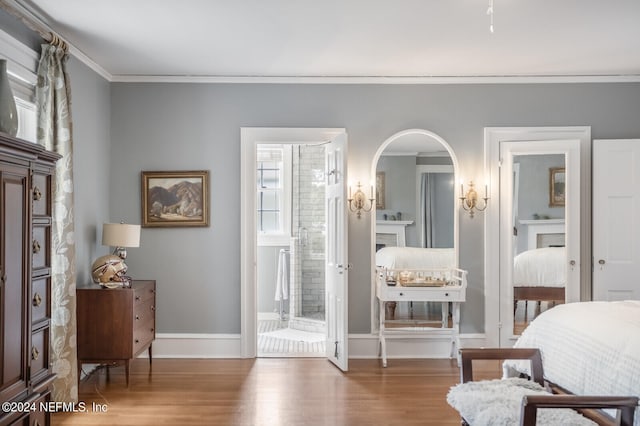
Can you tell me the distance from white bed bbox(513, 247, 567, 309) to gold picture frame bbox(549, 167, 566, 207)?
449mm

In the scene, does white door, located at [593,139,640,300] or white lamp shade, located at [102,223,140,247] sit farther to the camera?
white door, located at [593,139,640,300]

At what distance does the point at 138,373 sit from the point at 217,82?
283 centimetres

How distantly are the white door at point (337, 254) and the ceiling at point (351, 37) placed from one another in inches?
33.8

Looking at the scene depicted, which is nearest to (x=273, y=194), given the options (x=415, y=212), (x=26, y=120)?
(x=415, y=212)

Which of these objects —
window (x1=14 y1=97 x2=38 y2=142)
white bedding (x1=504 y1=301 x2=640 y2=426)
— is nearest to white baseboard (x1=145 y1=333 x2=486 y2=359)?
white bedding (x1=504 y1=301 x2=640 y2=426)

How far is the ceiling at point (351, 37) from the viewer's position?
3.49 meters

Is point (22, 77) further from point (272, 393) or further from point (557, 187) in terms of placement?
point (557, 187)

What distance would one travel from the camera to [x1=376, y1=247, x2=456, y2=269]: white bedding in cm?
510

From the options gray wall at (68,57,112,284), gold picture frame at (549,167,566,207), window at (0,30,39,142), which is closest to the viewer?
window at (0,30,39,142)

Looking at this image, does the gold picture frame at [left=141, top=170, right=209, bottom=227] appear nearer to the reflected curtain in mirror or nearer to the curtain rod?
the curtain rod

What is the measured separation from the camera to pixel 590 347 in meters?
2.89

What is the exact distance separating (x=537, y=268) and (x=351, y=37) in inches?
114

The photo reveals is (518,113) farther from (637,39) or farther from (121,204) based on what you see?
(121,204)

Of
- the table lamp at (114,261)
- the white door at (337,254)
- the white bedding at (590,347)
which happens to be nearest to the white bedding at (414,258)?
the white door at (337,254)
